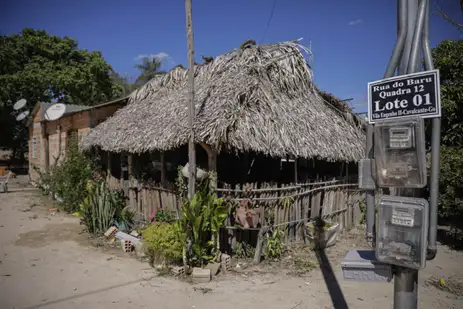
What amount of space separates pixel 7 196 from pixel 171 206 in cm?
1000

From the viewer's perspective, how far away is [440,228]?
8.45 metres

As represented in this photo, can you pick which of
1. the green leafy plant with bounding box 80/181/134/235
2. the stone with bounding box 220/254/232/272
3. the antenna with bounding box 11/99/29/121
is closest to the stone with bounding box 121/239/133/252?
the green leafy plant with bounding box 80/181/134/235

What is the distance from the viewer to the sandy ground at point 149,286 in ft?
14.0

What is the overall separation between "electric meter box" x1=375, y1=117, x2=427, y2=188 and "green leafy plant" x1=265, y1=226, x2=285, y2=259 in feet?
13.3

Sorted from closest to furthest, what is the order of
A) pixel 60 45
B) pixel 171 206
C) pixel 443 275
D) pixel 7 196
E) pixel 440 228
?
1. pixel 443 275
2. pixel 171 206
3. pixel 440 228
4. pixel 7 196
5. pixel 60 45

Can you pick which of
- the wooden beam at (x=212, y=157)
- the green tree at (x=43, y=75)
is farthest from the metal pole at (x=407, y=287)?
the green tree at (x=43, y=75)

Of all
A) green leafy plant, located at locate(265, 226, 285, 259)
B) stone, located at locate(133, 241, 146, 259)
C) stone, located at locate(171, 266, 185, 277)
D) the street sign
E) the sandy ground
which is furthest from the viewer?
stone, located at locate(133, 241, 146, 259)

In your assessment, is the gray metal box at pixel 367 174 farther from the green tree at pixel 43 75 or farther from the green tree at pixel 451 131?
the green tree at pixel 43 75

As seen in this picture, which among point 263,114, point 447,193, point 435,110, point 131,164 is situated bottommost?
point 447,193

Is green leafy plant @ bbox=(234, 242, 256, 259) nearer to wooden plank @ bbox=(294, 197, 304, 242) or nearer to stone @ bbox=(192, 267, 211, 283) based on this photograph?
stone @ bbox=(192, 267, 211, 283)

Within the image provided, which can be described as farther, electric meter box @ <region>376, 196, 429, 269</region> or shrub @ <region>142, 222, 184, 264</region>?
shrub @ <region>142, 222, 184, 264</region>

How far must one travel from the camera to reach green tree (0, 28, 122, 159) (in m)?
19.2

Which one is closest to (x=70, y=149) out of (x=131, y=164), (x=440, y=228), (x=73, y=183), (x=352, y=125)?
(x=73, y=183)

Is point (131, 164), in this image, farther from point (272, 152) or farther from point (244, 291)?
point (244, 291)
